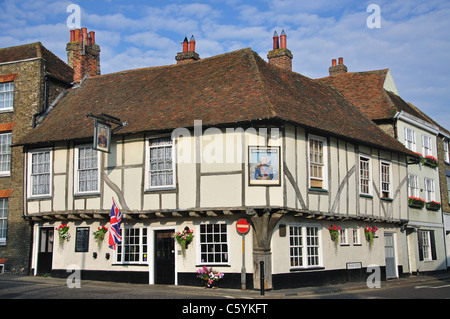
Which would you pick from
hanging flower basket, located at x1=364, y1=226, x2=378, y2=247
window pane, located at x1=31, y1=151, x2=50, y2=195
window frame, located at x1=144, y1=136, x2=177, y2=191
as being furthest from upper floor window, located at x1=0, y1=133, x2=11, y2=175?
hanging flower basket, located at x1=364, y1=226, x2=378, y2=247

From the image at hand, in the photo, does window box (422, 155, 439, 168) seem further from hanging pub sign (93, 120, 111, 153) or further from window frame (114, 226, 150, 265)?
hanging pub sign (93, 120, 111, 153)

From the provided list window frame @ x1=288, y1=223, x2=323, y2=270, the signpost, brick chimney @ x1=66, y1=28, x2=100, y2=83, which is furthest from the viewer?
brick chimney @ x1=66, y1=28, x2=100, y2=83

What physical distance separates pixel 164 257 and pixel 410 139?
1532 centimetres

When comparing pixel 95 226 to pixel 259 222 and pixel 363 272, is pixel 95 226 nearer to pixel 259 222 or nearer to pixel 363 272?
pixel 259 222

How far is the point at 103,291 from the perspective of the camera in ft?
53.1

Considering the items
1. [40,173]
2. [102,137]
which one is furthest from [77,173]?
[102,137]

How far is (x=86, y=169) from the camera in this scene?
20828 millimetres

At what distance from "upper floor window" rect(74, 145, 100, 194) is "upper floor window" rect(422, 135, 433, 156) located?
18.2 m

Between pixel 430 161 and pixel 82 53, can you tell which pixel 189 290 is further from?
pixel 430 161

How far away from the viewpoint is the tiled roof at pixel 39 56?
78.5 ft

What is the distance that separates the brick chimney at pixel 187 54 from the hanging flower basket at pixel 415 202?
41.7 feet

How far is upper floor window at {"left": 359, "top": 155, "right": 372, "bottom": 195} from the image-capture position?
2234cm

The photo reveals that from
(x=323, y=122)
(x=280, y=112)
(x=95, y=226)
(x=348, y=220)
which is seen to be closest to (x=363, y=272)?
(x=348, y=220)

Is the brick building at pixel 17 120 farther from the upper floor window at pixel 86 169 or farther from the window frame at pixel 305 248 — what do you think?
the window frame at pixel 305 248
